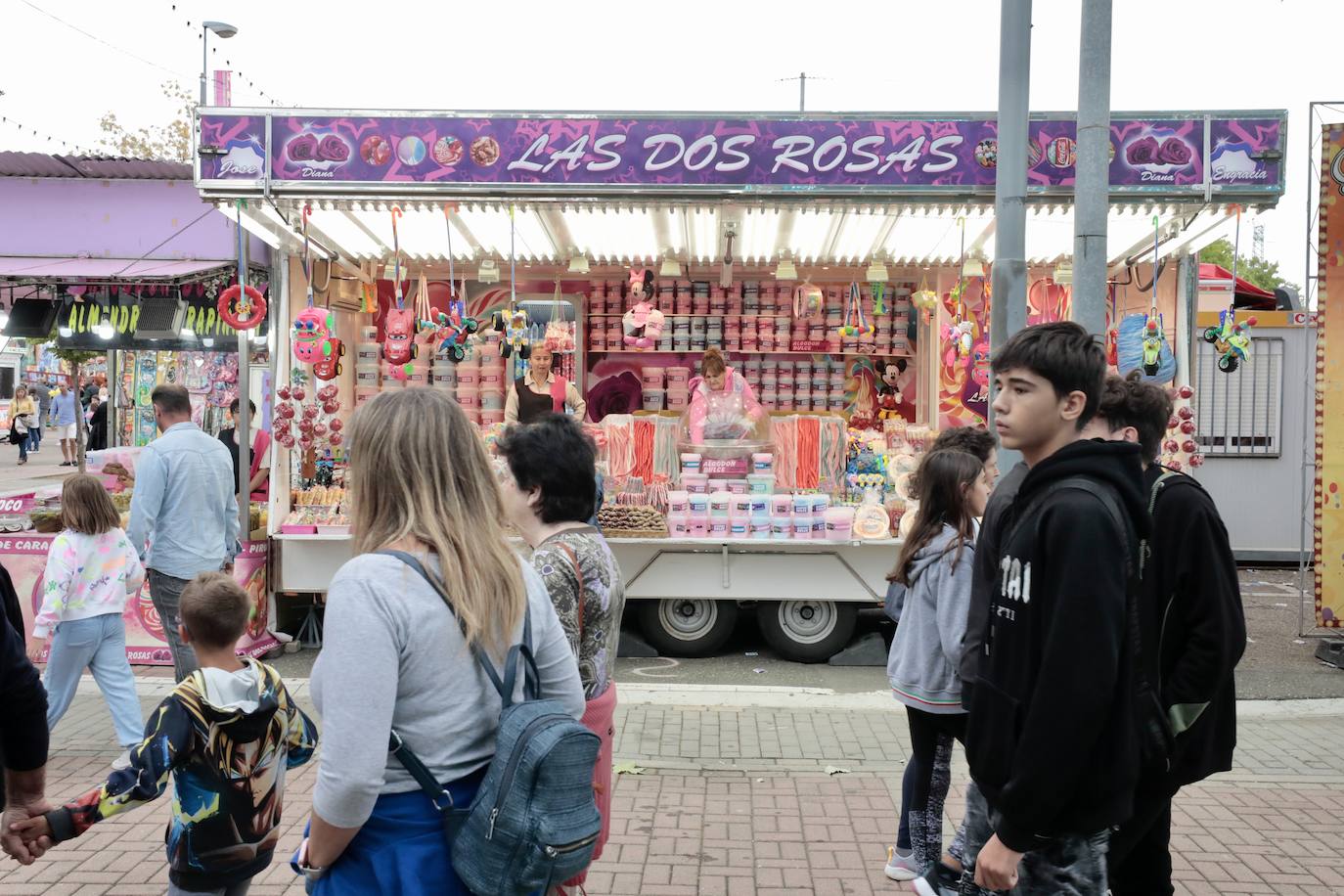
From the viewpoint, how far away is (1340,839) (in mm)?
4742

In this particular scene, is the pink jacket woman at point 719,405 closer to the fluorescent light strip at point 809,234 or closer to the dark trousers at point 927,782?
the fluorescent light strip at point 809,234

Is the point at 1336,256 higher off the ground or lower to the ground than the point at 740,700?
higher

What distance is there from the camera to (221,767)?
3.05 metres

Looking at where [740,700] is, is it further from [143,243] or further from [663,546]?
[143,243]

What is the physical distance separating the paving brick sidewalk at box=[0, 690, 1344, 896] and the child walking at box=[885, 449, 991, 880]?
16.1 inches

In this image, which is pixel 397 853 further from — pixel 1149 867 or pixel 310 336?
pixel 310 336

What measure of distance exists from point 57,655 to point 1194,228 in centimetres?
775

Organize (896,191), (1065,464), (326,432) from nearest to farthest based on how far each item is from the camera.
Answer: (1065,464)
(896,191)
(326,432)

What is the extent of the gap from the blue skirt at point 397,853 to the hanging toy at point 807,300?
775 cm

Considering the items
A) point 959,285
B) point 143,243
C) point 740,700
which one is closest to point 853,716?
point 740,700

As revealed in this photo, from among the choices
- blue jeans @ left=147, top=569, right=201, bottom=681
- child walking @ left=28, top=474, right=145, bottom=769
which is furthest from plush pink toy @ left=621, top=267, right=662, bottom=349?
child walking @ left=28, top=474, right=145, bottom=769

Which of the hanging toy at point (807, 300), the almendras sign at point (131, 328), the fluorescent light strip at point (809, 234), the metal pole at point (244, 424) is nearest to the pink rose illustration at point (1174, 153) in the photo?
the fluorescent light strip at point (809, 234)

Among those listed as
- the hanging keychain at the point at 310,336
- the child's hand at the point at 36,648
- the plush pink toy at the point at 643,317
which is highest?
Result: the plush pink toy at the point at 643,317

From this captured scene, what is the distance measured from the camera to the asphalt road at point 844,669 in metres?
7.36
